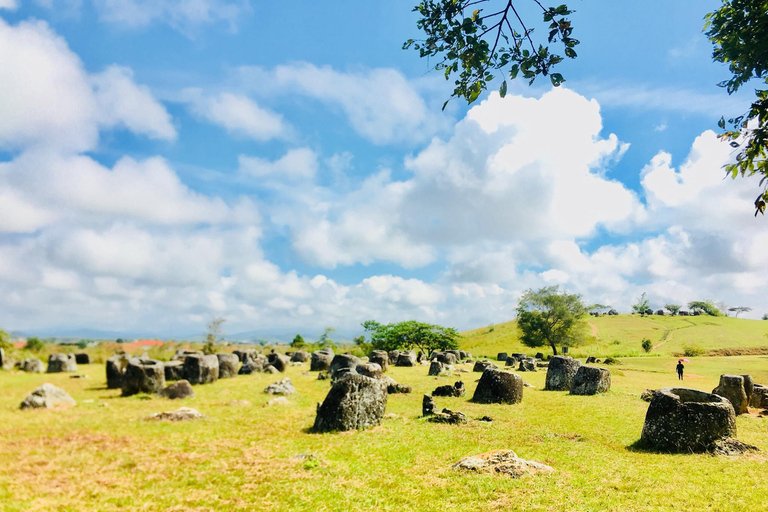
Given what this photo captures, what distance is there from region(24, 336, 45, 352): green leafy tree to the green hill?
5379cm

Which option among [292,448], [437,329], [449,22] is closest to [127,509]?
[292,448]

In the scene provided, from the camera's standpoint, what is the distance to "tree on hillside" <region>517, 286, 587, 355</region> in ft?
210

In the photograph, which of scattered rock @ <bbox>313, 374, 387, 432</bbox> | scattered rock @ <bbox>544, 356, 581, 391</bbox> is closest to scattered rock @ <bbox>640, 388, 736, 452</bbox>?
scattered rock @ <bbox>313, 374, 387, 432</bbox>

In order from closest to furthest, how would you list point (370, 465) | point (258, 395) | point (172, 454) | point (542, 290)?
1. point (370, 465)
2. point (172, 454)
3. point (258, 395)
4. point (542, 290)

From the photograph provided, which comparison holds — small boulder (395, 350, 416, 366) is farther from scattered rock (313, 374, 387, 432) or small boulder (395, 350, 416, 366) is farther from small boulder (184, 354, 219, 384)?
scattered rock (313, 374, 387, 432)

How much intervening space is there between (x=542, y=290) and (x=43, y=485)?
68.6 meters

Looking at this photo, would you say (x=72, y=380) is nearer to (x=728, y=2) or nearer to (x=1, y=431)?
(x=1, y=431)

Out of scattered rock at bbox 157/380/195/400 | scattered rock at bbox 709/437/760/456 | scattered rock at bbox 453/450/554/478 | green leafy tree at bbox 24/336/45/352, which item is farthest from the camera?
green leafy tree at bbox 24/336/45/352

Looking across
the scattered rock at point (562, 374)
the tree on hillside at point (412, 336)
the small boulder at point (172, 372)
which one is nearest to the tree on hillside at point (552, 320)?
the tree on hillside at point (412, 336)

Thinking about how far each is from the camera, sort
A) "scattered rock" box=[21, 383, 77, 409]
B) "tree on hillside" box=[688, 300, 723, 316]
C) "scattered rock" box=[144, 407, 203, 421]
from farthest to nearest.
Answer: "tree on hillside" box=[688, 300, 723, 316]
"scattered rock" box=[21, 383, 77, 409]
"scattered rock" box=[144, 407, 203, 421]

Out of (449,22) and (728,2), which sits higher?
(728,2)

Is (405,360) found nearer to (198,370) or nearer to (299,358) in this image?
(299,358)

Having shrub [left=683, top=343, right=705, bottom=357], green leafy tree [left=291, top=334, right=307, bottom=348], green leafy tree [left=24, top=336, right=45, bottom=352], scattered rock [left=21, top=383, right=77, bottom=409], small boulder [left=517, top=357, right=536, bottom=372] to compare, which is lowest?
shrub [left=683, top=343, right=705, bottom=357]

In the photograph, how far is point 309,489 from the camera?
29.1 ft
